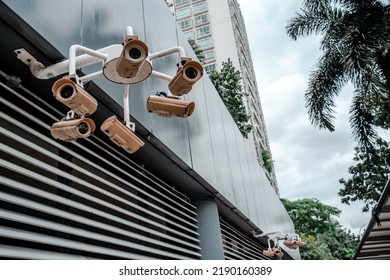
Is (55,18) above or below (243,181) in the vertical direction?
below

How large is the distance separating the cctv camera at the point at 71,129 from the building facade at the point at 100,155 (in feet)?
0.86

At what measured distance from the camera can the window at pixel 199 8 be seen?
150 ft

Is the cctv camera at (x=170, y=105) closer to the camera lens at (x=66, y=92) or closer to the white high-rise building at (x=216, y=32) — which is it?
the camera lens at (x=66, y=92)

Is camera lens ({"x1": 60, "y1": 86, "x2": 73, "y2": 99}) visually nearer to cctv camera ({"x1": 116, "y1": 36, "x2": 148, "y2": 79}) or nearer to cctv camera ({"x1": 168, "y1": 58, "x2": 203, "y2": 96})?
cctv camera ({"x1": 116, "y1": 36, "x2": 148, "y2": 79})

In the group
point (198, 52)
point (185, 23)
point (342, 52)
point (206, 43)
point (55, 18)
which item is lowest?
point (55, 18)

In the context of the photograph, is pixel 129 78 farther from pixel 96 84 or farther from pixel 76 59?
pixel 96 84

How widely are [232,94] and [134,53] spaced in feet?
45.8

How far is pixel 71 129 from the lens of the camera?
5.81 feet

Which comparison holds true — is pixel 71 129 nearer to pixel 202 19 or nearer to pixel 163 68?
pixel 163 68

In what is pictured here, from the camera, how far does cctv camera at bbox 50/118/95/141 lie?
5.81 feet

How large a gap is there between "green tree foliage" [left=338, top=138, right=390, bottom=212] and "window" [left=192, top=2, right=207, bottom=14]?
101 ft

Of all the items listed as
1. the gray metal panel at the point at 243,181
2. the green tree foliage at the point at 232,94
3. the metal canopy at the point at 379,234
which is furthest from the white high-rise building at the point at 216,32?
the gray metal panel at the point at 243,181

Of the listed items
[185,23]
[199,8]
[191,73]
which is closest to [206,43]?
[185,23]

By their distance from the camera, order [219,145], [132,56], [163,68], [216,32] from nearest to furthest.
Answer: [132,56] < [163,68] < [219,145] < [216,32]
